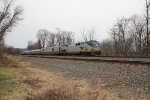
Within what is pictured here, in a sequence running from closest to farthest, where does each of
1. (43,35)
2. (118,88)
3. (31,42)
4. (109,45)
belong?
(118,88) < (109,45) < (43,35) < (31,42)

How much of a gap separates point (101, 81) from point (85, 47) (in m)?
28.7

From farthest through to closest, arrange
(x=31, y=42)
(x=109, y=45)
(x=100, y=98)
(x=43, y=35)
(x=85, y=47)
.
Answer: (x=31, y=42) < (x=43, y=35) < (x=109, y=45) < (x=85, y=47) < (x=100, y=98)

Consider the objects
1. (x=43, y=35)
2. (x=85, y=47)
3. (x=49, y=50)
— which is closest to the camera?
(x=85, y=47)

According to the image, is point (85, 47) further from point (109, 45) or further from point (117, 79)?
point (109, 45)

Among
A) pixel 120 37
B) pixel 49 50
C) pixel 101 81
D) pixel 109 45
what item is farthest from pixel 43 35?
pixel 101 81

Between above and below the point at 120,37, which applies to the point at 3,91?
below

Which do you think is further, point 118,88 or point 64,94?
point 118,88

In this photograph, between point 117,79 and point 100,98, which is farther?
point 117,79

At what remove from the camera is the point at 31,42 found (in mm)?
155750

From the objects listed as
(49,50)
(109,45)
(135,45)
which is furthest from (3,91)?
(109,45)

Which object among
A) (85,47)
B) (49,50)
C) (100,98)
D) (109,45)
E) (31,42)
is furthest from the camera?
(31,42)

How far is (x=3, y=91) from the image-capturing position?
11.9 metres

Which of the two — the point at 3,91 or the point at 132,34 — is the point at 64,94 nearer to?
the point at 3,91

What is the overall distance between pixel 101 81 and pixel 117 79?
0.74m
